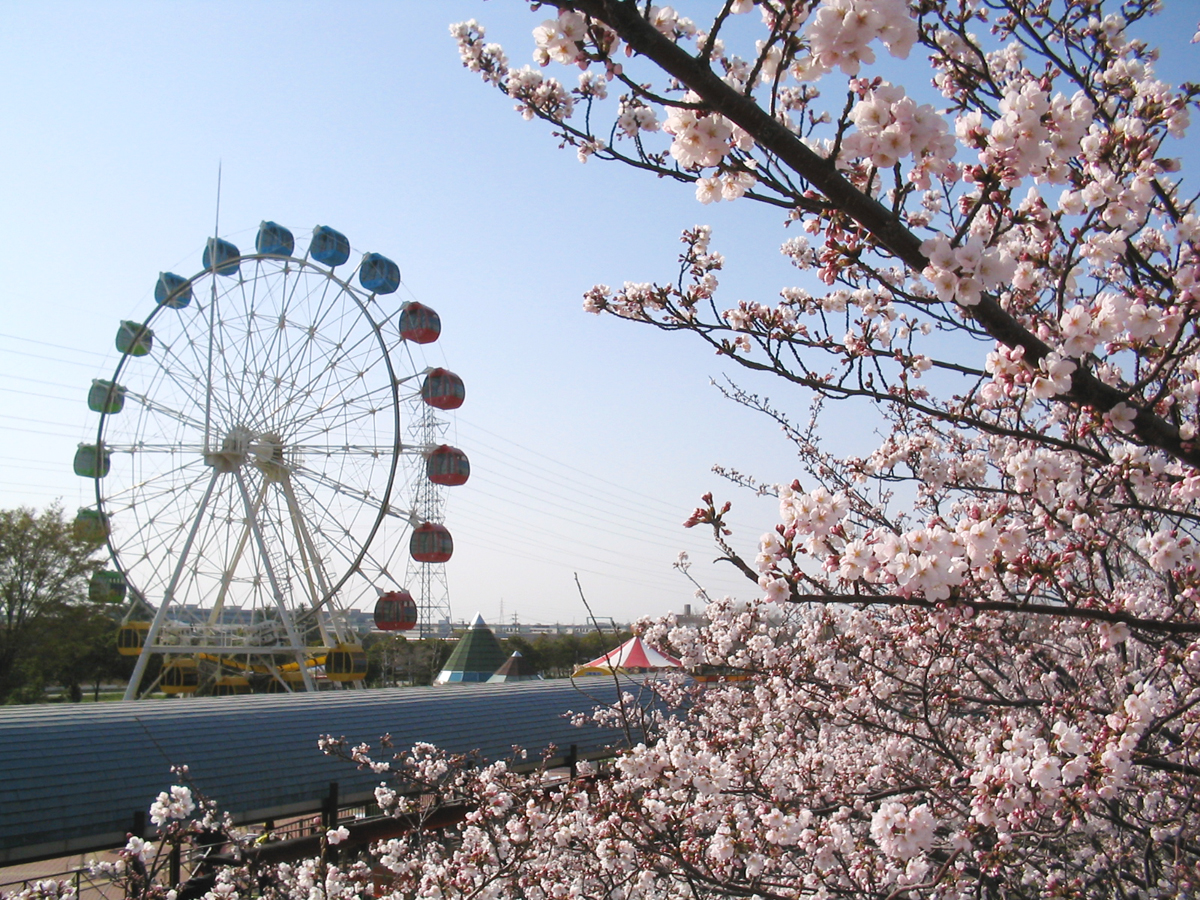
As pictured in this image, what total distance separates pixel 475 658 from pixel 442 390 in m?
9.85

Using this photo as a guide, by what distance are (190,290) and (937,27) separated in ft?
63.6

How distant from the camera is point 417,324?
18141 millimetres

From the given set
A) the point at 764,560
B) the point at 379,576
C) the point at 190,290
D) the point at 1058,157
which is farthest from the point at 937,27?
the point at 190,290

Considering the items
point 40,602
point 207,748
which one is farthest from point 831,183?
point 40,602

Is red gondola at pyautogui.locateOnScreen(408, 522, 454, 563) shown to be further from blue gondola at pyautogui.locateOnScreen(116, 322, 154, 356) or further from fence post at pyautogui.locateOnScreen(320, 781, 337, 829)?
fence post at pyautogui.locateOnScreen(320, 781, 337, 829)

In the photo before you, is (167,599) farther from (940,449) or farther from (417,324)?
(940,449)

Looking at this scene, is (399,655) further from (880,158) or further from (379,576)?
(880,158)

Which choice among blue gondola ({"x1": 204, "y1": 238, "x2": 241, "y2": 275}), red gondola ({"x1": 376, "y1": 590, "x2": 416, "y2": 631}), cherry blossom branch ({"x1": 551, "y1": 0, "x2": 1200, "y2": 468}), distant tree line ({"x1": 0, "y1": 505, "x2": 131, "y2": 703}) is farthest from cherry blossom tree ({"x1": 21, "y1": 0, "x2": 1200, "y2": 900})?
distant tree line ({"x1": 0, "y1": 505, "x2": 131, "y2": 703})

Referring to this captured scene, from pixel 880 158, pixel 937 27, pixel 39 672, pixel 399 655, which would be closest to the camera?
pixel 880 158

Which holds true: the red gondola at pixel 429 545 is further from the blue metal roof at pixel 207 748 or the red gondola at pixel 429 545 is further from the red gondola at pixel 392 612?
the blue metal roof at pixel 207 748

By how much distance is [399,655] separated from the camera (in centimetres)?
3609

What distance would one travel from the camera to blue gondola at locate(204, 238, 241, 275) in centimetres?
1867

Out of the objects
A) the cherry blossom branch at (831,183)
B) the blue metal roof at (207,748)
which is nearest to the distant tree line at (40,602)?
the blue metal roof at (207,748)

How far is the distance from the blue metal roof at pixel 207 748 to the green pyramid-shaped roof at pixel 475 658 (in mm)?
13915
